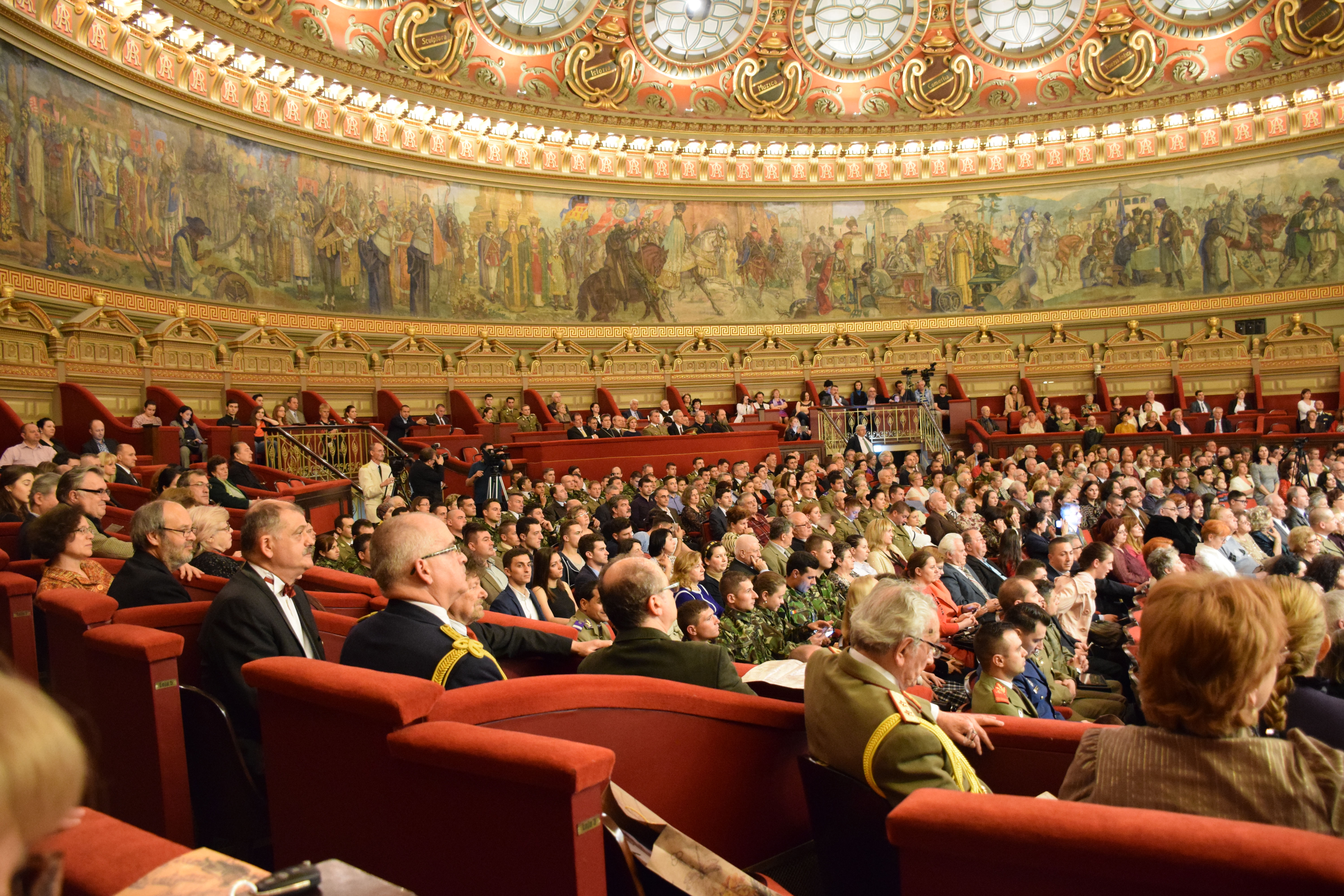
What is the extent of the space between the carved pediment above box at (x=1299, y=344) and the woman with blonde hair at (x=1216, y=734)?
812 inches

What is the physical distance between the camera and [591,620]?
15.7ft

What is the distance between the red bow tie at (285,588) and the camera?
327 cm

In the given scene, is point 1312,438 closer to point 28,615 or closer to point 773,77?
Answer: point 773,77

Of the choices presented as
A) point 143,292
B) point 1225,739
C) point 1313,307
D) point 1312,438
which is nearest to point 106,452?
point 143,292

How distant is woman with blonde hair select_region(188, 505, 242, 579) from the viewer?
4.57 meters

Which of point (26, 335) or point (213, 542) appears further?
point (26, 335)

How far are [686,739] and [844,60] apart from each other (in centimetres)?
2223

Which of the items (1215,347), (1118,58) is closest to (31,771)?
(1215,347)

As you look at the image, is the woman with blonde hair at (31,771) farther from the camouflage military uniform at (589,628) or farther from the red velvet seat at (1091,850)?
the camouflage military uniform at (589,628)

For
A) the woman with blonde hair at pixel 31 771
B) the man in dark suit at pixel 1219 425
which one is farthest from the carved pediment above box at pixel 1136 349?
the woman with blonde hair at pixel 31 771

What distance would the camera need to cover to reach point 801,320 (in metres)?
21.6

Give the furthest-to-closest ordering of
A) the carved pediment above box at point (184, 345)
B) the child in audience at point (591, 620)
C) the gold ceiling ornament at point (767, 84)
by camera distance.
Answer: the gold ceiling ornament at point (767, 84) < the carved pediment above box at point (184, 345) < the child in audience at point (591, 620)

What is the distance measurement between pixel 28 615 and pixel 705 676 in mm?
3202

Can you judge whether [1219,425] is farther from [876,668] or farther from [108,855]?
[108,855]
